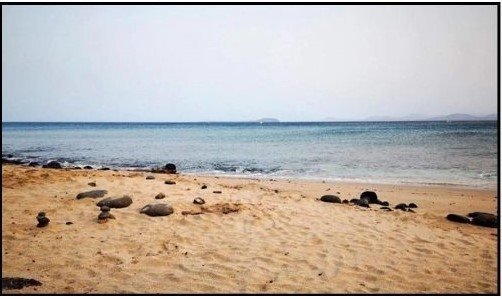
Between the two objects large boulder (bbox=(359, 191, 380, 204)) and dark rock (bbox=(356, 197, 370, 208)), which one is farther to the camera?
large boulder (bbox=(359, 191, 380, 204))

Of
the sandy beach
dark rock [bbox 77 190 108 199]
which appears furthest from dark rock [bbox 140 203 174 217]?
dark rock [bbox 77 190 108 199]

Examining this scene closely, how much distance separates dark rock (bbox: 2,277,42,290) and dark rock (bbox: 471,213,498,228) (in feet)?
29.4

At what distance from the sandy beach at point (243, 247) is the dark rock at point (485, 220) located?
295mm

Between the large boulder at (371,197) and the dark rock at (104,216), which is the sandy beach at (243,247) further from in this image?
the large boulder at (371,197)

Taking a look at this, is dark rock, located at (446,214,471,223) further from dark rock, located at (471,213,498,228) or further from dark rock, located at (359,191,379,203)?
dark rock, located at (359,191,379,203)

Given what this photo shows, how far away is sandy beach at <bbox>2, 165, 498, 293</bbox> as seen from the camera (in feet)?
14.4

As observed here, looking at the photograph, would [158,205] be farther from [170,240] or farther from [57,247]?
[57,247]

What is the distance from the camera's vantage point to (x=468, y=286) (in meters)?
4.38

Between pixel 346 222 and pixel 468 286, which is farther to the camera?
pixel 346 222

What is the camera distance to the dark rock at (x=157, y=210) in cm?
750

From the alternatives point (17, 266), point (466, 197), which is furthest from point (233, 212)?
point (466, 197)

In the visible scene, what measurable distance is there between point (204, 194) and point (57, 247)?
15.9ft

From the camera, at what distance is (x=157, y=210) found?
7.55m

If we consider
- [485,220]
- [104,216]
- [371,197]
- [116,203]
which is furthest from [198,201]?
[485,220]
